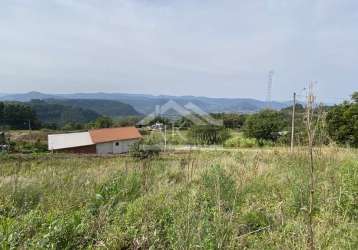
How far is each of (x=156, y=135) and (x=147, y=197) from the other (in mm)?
24117

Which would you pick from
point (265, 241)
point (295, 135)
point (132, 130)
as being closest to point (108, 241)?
point (265, 241)

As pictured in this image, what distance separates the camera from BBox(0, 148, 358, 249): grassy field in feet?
7.64

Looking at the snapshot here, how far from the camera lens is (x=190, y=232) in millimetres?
2232

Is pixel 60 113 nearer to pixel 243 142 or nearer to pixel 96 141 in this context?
pixel 96 141

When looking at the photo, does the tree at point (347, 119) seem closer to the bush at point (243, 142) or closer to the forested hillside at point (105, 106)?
the bush at point (243, 142)

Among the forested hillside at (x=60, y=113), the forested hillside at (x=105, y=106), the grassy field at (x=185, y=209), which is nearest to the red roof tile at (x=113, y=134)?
the grassy field at (x=185, y=209)

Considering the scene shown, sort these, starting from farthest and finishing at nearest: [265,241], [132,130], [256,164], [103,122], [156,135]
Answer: [103,122], [132,130], [156,135], [256,164], [265,241]

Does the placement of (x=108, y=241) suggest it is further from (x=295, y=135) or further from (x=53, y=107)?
(x=53, y=107)

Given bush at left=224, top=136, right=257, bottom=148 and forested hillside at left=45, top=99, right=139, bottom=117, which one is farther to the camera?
forested hillside at left=45, top=99, right=139, bottom=117

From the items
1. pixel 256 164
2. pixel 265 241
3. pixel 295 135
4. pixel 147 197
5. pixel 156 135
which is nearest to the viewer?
pixel 265 241

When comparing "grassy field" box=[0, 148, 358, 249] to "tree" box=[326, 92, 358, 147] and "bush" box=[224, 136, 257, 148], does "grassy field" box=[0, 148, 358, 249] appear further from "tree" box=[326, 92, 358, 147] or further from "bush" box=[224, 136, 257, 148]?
"bush" box=[224, 136, 257, 148]

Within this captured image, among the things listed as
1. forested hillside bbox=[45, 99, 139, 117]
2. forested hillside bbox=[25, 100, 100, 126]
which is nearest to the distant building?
forested hillside bbox=[25, 100, 100, 126]

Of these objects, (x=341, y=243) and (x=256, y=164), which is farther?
(x=256, y=164)

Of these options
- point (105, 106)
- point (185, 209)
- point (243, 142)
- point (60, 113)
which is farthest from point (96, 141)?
point (105, 106)
